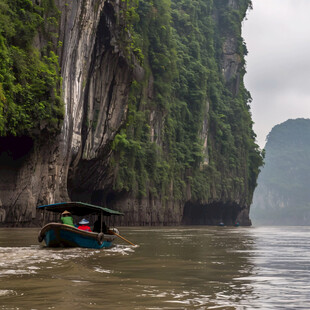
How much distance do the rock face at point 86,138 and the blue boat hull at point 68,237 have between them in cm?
1241

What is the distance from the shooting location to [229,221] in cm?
7906

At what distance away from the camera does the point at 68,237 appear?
46.8 feet

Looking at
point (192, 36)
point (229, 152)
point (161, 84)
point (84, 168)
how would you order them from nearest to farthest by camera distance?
1. point (84, 168)
2. point (161, 84)
3. point (192, 36)
4. point (229, 152)

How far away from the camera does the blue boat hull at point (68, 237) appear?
1409cm

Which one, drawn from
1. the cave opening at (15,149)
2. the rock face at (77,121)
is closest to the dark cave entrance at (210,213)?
the rock face at (77,121)

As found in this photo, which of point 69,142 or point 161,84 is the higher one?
point 161,84

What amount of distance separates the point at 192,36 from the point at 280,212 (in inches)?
5613

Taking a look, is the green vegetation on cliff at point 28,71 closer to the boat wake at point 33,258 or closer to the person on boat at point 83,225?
the person on boat at point 83,225

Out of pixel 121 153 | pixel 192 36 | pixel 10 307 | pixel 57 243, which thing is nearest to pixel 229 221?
pixel 192 36

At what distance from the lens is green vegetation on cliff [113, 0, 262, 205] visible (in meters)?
47.9

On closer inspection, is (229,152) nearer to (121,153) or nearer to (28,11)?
(121,153)

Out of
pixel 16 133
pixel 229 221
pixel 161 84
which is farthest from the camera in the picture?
pixel 229 221

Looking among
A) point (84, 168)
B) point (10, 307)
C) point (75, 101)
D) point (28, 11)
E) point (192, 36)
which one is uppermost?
point (192, 36)

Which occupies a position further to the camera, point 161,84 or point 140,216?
point 161,84
